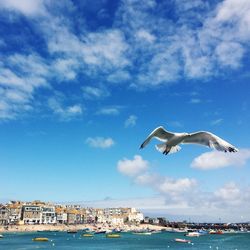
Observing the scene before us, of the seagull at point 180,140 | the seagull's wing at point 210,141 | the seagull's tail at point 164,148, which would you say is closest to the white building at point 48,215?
the seagull's tail at point 164,148

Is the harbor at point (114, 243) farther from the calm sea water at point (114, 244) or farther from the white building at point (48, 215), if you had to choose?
the white building at point (48, 215)

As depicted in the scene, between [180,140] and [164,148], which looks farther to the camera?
[164,148]

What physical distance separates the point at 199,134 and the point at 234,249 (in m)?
52.2

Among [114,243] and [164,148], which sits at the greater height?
[164,148]

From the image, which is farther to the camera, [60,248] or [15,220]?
[15,220]

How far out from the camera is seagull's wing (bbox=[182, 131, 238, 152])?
11.8m

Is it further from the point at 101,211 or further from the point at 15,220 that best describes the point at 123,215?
the point at 15,220

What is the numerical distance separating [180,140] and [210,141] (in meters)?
1.24

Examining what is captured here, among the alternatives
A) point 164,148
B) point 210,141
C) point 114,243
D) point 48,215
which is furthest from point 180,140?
point 48,215

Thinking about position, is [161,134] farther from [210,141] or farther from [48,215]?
[48,215]

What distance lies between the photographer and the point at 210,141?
12.7 m

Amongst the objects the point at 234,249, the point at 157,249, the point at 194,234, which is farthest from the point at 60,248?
the point at 194,234

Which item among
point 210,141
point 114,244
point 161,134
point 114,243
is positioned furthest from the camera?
point 114,243

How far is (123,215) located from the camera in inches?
6422
